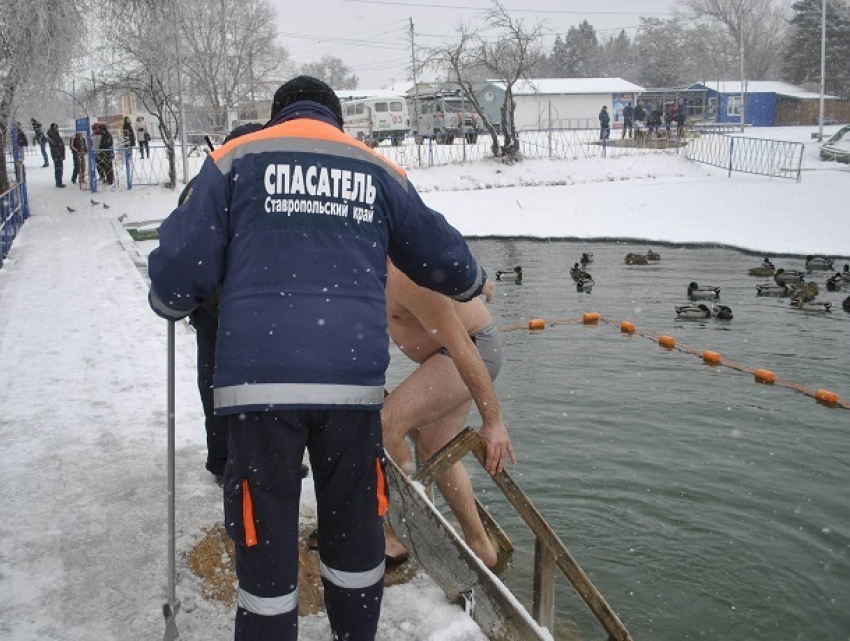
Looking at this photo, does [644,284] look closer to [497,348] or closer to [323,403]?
Result: [497,348]

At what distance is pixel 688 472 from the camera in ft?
21.4

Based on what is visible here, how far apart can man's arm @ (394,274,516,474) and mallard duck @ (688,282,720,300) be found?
36.0 feet

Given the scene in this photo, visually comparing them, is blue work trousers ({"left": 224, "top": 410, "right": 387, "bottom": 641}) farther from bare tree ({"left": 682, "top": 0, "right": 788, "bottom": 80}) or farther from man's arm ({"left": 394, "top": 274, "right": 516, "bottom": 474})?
bare tree ({"left": 682, "top": 0, "right": 788, "bottom": 80})

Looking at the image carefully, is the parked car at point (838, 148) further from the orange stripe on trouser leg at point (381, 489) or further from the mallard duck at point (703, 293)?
the orange stripe on trouser leg at point (381, 489)

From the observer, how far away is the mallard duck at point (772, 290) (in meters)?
13.9

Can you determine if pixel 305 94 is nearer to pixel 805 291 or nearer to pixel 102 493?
pixel 102 493

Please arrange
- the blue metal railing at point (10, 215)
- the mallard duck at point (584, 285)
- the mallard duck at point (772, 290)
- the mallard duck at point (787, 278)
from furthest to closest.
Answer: the mallard duck at point (584, 285), the mallard duck at point (787, 278), the mallard duck at point (772, 290), the blue metal railing at point (10, 215)

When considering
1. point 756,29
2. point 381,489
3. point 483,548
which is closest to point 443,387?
point 483,548

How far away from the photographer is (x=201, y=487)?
4168 millimetres

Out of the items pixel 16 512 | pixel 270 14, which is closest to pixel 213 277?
pixel 16 512

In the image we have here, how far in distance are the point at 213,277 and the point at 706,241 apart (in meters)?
20.7

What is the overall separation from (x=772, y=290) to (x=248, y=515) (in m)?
13.3

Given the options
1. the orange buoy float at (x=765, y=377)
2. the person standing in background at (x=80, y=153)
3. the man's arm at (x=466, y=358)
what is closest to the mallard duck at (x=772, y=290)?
the orange buoy float at (x=765, y=377)

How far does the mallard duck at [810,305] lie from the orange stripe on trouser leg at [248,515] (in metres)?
12.2
